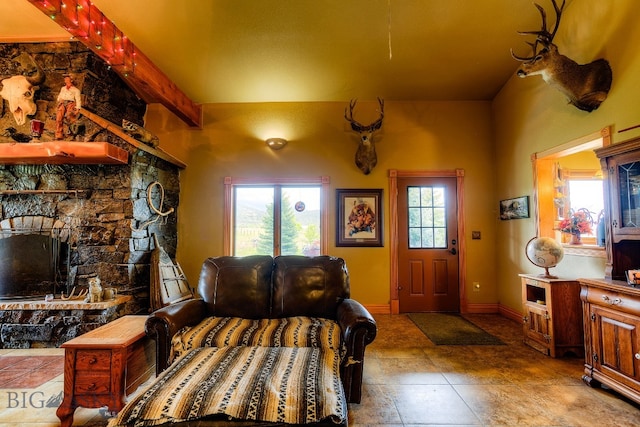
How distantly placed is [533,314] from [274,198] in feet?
11.6

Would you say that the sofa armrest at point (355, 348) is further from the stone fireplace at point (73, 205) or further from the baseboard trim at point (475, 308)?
the stone fireplace at point (73, 205)

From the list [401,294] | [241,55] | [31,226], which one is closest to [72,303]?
[31,226]

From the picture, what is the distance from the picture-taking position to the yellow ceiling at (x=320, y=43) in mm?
3107

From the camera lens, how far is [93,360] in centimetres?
183

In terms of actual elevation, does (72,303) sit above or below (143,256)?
below

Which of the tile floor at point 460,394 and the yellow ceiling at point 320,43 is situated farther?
the yellow ceiling at point 320,43

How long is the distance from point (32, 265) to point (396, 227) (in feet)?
14.8

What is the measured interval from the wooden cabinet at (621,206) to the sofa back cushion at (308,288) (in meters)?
2.17

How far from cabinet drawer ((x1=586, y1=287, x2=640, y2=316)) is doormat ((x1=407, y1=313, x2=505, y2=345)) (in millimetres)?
1171

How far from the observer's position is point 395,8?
3.14 m

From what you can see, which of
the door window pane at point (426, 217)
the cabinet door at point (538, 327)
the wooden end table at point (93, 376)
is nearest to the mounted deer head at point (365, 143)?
the door window pane at point (426, 217)

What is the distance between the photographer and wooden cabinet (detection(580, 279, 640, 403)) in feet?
6.64

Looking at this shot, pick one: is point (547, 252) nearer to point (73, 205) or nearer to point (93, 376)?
point (93, 376)

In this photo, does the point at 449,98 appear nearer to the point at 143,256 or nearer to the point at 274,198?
the point at 274,198
